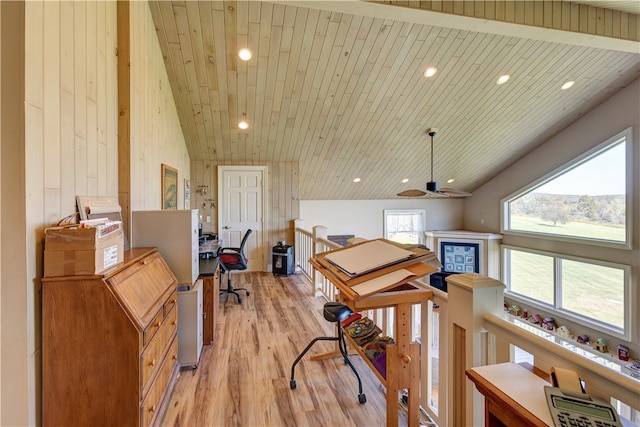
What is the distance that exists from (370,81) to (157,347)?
153 inches

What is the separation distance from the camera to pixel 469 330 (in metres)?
1.20

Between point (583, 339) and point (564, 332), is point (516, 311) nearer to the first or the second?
point (564, 332)

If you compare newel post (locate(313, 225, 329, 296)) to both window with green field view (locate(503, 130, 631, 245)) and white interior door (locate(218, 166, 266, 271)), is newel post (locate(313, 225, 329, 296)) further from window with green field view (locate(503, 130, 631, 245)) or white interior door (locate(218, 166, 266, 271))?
window with green field view (locate(503, 130, 631, 245))

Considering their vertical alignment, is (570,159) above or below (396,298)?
above

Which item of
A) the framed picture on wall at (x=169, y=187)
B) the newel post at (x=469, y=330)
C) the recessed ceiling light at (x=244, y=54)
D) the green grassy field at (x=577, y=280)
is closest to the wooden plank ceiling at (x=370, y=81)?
the recessed ceiling light at (x=244, y=54)

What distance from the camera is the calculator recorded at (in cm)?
67

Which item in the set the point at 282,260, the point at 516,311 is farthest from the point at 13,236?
the point at 516,311

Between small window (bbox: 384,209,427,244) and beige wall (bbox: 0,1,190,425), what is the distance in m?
6.57

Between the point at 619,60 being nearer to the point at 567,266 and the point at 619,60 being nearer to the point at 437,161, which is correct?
the point at 437,161

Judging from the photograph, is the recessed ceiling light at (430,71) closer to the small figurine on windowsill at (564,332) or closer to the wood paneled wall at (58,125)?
the wood paneled wall at (58,125)

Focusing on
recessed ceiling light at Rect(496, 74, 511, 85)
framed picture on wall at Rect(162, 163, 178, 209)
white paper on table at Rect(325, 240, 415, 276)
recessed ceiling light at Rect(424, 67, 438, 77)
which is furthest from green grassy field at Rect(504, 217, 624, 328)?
framed picture on wall at Rect(162, 163, 178, 209)

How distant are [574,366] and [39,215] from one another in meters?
2.20

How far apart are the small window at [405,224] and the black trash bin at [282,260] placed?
3250 mm

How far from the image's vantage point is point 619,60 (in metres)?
4.28
